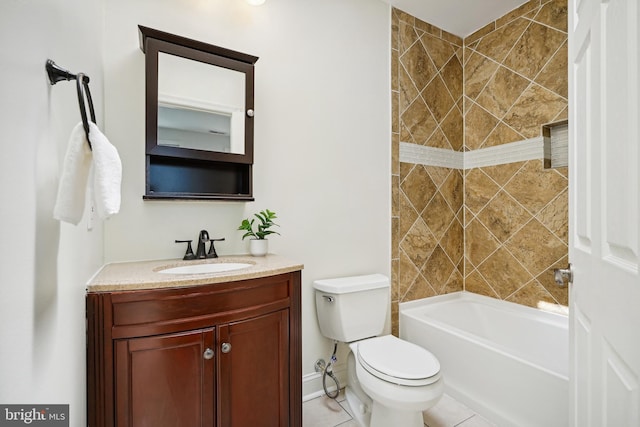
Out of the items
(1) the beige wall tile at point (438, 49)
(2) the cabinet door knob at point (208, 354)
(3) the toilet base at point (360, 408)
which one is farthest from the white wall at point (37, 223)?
(1) the beige wall tile at point (438, 49)

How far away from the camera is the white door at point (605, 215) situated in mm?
571

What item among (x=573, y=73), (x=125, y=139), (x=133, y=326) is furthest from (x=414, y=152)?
(x=133, y=326)

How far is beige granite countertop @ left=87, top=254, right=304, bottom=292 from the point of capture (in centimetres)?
104

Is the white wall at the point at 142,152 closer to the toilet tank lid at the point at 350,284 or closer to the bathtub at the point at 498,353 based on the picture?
the toilet tank lid at the point at 350,284

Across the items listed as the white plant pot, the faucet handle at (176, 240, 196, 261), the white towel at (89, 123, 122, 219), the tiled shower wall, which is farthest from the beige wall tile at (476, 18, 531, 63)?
the white towel at (89, 123, 122, 219)

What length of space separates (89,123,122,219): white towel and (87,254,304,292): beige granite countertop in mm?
482

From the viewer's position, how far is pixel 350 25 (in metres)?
2.12

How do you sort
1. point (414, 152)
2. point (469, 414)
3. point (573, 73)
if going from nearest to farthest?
point (573, 73)
point (469, 414)
point (414, 152)

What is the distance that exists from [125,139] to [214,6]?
0.89 metres

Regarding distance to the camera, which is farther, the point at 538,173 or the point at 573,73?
the point at 538,173

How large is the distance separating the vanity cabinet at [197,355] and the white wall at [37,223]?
9cm

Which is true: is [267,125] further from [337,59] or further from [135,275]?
[135,275]

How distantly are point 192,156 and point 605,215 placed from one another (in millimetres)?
1592

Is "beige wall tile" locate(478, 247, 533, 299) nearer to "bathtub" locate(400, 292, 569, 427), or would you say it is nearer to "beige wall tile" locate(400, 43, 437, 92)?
"bathtub" locate(400, 292, 569, 427)
